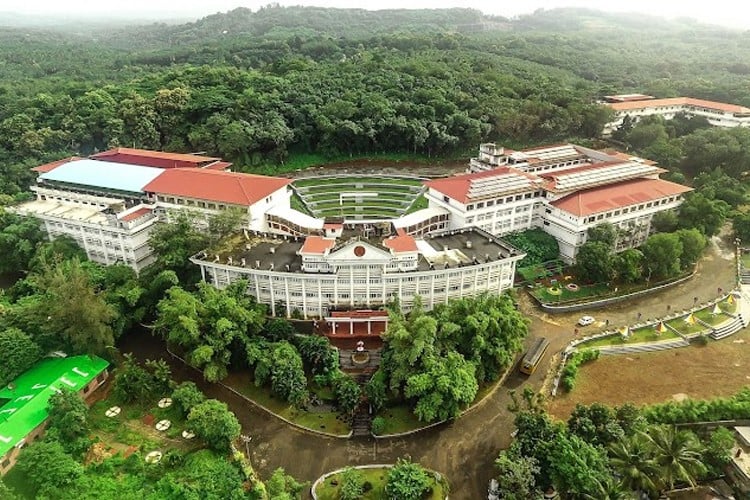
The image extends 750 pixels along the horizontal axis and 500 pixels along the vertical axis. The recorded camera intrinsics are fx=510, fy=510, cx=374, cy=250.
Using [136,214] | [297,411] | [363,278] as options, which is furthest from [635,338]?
[136,214]

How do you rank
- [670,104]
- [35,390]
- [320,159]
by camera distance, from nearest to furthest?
[35,390] < [320,159] < [670,104]

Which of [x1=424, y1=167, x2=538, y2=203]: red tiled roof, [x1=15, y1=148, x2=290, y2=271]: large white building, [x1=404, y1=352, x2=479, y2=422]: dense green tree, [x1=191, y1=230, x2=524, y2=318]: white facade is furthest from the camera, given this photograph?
[x1=424, y1=167, x2=538, y2=203]: red tiled roof

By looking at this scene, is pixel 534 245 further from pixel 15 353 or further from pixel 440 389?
pixel 15 353

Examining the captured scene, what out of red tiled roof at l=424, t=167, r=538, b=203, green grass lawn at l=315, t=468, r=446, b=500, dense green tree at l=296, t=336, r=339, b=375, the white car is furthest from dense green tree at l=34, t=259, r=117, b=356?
the white car

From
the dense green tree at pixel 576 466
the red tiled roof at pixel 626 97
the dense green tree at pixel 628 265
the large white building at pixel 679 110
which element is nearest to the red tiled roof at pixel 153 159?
the dense green tree at pixel 628 265

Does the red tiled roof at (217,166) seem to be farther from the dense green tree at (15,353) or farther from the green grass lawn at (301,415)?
the green grass lawn at (301,415)

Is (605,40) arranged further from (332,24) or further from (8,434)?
(8,434)

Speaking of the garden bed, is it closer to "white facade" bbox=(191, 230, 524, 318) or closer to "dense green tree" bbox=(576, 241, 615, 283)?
"white facade" bbox=(191, 230, 524, 318)
